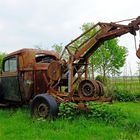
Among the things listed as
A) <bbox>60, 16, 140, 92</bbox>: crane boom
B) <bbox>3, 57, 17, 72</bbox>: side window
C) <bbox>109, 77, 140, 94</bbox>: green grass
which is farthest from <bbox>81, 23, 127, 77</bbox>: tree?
<bbox>60, 16, 140, 92</bbox>: crane boom

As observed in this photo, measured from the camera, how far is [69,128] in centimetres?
1001

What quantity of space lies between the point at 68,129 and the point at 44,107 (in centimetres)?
190

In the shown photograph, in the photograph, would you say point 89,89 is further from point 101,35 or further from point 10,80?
point 10,80

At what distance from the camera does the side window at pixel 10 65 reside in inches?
546

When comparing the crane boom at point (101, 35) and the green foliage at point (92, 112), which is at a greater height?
the crane boom at point (101, 35)

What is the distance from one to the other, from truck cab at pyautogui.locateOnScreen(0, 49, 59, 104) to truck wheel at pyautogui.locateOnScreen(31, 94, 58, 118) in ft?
3.80

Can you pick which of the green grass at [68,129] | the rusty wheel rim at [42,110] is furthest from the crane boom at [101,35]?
the green grass at [68,129]

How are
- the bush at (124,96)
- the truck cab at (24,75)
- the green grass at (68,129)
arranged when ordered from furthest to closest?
the bush at (124,96), the truck cab at (24,75), the green grass at (68,129)

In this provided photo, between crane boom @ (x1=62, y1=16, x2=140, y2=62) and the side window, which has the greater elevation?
crane boom @ (x1=62, y1=16, x2=140, y2=62)

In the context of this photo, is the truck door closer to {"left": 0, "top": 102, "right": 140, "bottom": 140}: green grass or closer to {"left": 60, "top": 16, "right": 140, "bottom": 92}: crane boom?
{"left": 0, "top": 102, "right": 140, "bottom": 140}: green grass

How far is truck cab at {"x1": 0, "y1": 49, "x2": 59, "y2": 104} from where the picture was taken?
13.1 metres

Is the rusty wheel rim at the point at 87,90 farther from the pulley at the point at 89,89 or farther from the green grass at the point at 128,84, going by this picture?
the green grass at the point at 128,84

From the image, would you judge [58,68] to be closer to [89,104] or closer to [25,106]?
[89,104]

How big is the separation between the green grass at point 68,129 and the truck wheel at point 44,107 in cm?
24
